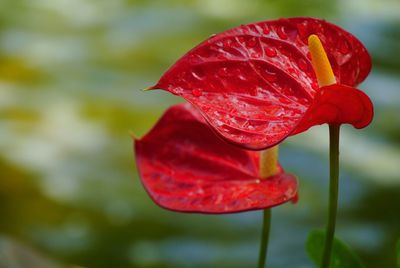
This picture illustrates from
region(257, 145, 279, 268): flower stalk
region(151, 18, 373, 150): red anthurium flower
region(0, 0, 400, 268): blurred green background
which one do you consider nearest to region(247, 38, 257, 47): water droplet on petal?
region(151, 18, 373, 150): red anthurium flower

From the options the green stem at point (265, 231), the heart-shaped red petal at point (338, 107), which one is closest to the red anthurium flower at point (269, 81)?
the heart-shaped red petal at point (338, 107)

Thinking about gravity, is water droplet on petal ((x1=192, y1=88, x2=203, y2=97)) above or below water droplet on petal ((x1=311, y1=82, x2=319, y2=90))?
above

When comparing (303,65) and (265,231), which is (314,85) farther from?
(265,231)

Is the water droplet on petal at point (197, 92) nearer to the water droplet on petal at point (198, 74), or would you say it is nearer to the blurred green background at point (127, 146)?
the water droplet on petal at point (198, 74)

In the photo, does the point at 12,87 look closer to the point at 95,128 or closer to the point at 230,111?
the point at 95,128

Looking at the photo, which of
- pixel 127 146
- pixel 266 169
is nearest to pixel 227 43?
pixel 266 169

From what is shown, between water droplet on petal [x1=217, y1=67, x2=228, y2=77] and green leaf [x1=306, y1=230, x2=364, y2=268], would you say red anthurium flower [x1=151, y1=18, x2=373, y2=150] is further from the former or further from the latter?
green leaf [x1=306, y1=230, x2=364, y2=268]
